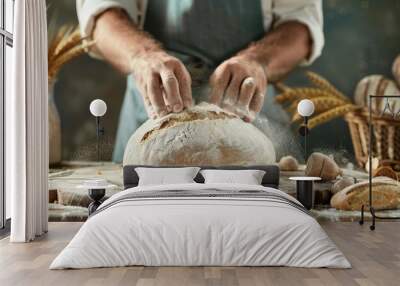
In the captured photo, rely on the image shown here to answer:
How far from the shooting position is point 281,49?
850cm

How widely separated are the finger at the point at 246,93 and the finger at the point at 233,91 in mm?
62

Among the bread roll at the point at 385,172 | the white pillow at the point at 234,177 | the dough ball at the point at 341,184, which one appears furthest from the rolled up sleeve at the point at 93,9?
the bread roll at the point at 385,172

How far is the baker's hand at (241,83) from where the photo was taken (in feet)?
27.5

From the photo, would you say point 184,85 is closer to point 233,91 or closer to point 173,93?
point 173,93

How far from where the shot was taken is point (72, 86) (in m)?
8.52

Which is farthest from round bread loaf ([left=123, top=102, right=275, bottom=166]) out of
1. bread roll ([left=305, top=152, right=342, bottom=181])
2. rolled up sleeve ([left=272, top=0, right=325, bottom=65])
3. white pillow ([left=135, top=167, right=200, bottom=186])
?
rolled up sleeve ([left=272, top=0, right=325, bottom=65])

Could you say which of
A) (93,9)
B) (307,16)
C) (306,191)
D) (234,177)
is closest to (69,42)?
(93,9)

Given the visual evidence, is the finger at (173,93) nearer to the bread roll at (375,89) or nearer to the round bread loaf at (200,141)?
the round bread loaf at (200,141)

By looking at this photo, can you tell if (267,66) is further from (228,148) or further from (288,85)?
(228,148)

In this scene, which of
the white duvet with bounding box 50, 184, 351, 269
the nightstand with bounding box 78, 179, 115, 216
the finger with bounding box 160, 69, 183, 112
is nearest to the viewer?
the white duvet with bounding box 50, 184, 351, 269

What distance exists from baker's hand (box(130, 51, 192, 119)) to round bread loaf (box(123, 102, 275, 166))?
14 centimetres

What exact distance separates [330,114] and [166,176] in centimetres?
259

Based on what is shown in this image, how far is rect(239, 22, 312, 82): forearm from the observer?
848 centimetres

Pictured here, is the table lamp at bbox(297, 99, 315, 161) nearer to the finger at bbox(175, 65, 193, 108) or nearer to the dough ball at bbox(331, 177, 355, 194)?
the dough ball at bbox(331, 177, 355, 194)
